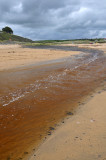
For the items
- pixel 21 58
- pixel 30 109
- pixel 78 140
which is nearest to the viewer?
pixel 78 140

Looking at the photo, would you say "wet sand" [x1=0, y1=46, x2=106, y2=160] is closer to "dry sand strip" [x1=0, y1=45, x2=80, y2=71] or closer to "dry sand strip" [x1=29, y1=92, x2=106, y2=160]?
"dry sand strip" [x1=29, y1=92, x2=106, y2=160]

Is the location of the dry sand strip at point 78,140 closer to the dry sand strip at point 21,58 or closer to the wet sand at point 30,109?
the wet sand at point 30,109

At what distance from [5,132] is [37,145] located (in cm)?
90

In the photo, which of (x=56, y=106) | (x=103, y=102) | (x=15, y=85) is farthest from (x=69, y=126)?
(x=15, y=85)

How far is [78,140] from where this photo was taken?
3084 mm

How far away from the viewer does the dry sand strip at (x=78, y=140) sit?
8.79ft

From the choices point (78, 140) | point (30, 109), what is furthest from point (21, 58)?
point (78, 140)

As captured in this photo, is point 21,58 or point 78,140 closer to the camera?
point 78,140

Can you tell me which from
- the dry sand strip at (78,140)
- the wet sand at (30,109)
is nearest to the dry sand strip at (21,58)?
the wet sand at (30,109)

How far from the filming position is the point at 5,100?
17.4 feet

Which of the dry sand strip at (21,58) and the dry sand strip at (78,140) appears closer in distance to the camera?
the dry sand strip at (78,140)

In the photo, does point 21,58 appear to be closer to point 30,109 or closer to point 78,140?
point 30,109

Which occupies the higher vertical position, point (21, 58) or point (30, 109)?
point (21, 58)

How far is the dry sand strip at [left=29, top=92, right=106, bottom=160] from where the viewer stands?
2.68 metres
